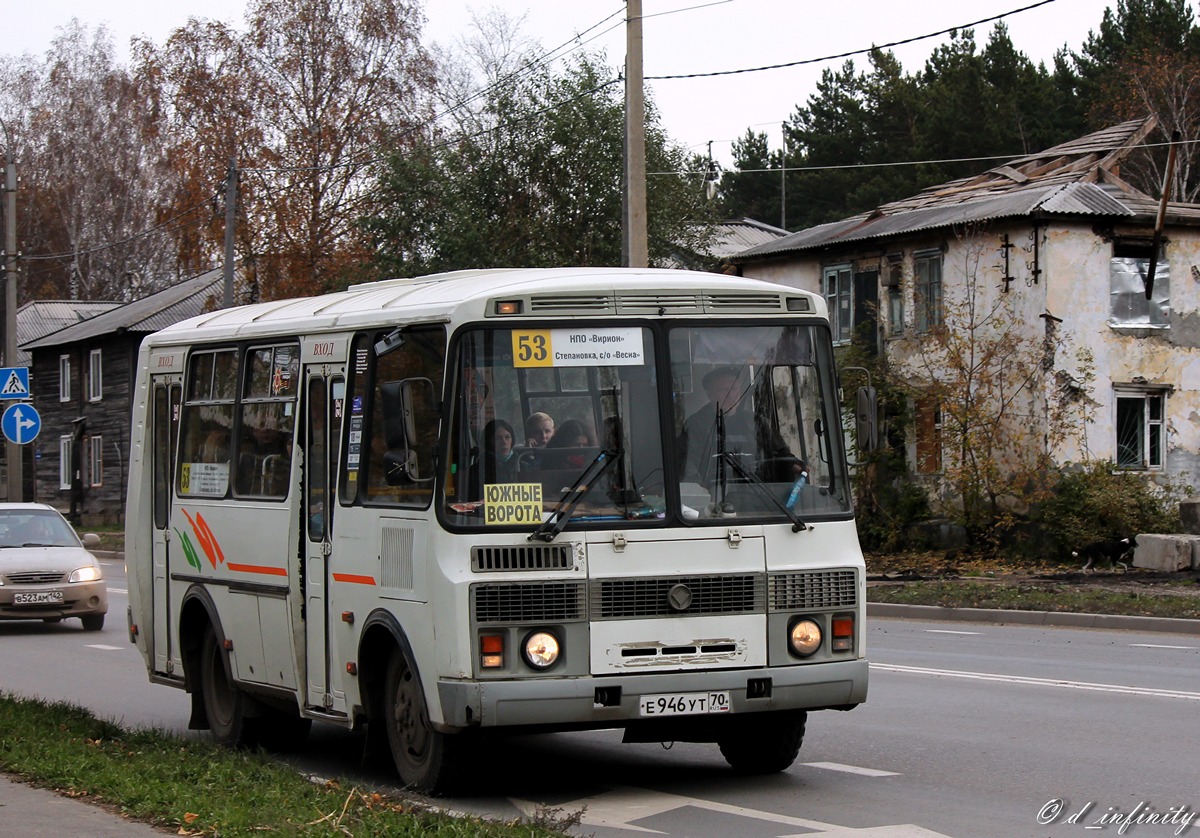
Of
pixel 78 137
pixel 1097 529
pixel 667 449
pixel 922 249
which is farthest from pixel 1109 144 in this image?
pixel 78 137

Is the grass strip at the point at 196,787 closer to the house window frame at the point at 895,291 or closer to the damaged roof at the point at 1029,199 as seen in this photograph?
the damaged roof at the point at 1029,199

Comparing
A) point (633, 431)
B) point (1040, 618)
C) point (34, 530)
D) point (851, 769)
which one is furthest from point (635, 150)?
point (633, 431)

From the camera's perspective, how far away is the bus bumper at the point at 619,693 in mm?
8062

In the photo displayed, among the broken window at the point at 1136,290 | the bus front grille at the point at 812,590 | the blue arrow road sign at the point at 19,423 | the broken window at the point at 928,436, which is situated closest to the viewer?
the bus front grille at the point at 812,590

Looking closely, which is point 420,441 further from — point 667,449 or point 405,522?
point 667,449

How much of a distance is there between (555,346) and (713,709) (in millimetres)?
1979

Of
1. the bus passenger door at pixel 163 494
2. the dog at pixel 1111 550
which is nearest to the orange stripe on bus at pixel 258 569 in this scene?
the bus passenger door at pixel 163 494

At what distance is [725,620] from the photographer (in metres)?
8.48

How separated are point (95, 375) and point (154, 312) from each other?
16.5 ft

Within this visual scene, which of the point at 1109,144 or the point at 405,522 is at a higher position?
the point at 1109,144

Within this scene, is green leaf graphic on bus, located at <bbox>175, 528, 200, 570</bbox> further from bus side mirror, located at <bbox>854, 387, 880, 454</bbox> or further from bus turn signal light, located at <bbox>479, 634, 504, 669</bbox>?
bus side mirror, located at <bbox>854, 387, 880, 454</bbox>

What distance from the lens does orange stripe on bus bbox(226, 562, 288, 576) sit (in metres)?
9.99

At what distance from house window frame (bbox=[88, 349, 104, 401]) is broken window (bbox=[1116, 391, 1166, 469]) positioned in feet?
127

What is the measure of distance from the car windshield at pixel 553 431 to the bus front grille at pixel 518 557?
0.40 feet
